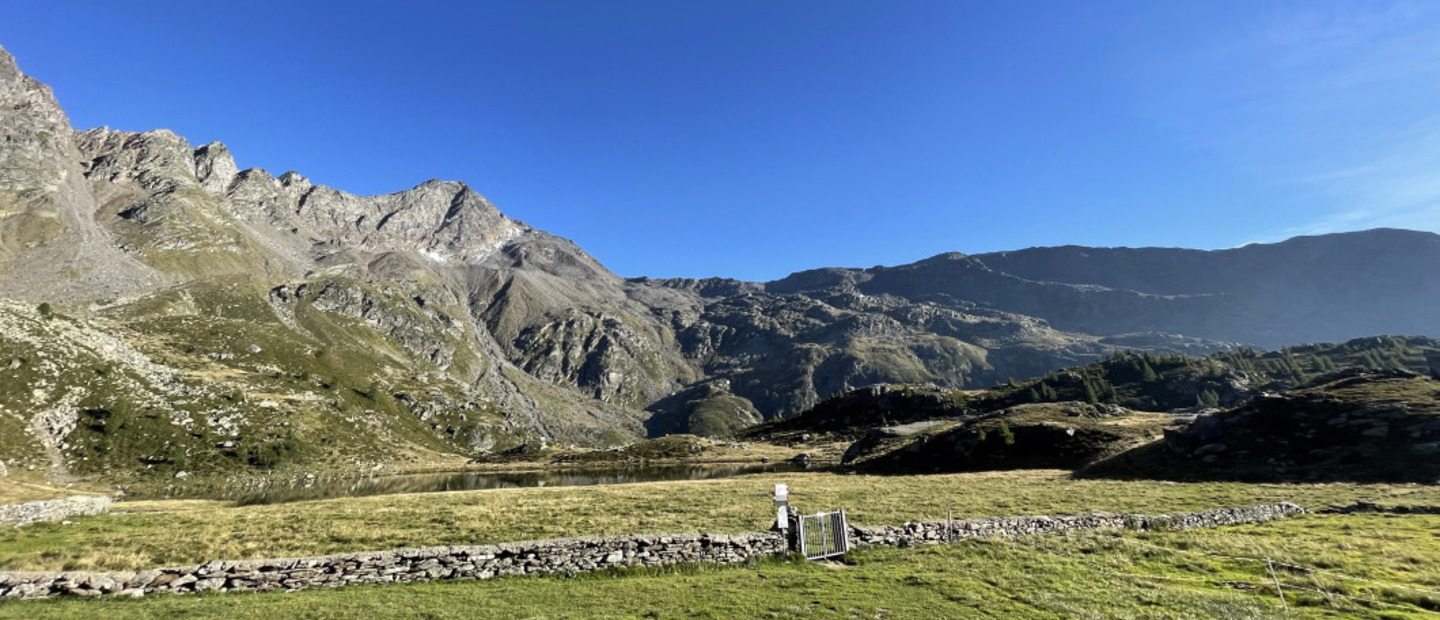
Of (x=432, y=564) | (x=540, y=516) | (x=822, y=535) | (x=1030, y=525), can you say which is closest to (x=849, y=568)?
(x=822, y=535)

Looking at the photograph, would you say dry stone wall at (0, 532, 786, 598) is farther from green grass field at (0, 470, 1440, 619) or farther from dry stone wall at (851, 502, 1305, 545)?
dry stone wall at (851, 502, 1305, 545)

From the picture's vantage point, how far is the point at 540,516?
125ft

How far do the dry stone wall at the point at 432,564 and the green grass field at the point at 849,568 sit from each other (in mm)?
827

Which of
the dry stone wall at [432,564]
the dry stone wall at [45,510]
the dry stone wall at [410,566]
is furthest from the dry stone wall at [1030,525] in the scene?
the dry stone wall at [45,510]

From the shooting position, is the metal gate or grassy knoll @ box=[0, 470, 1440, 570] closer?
the metal gate

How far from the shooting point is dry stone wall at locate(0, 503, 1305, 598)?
59.1ft

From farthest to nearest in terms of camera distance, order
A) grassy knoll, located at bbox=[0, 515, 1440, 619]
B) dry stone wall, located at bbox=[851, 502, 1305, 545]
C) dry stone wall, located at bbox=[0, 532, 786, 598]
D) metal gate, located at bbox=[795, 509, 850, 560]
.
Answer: dry stone wall, located at bbox=[851, 502, 1305, 545]
metal gate, located at bbox=[795, 509, 850, 560]
dry stone wall, located at bbox=[0, 532, 786, 598]
grassy knoll, located at bbox=[0, 515, 1440, 619]

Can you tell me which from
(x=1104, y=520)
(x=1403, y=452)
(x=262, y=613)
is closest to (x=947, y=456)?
(x=1403, y=452)

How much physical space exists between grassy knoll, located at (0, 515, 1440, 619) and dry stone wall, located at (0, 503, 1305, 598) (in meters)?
0.78

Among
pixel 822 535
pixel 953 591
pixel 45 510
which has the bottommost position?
pixel 953 591

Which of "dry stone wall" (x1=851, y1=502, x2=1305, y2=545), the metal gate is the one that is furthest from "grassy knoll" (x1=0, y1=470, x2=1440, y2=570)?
the metal gate

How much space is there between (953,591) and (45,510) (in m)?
62.6

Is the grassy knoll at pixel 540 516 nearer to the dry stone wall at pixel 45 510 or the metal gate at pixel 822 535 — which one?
the dry stone wall at pixel 45 510

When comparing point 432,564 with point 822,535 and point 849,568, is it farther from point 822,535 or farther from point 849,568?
point 849,568
